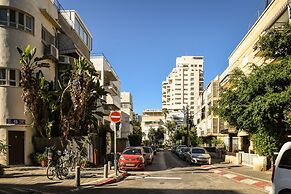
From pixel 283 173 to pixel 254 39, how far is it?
30.7m

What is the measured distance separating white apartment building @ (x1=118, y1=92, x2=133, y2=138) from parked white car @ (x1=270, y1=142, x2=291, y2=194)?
59.7 m

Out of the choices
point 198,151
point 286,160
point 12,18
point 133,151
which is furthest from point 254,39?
point 286,160

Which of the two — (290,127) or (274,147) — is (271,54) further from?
(274,147)

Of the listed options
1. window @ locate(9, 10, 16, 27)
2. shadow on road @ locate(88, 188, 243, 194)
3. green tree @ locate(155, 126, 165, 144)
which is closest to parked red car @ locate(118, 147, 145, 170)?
shadow on road @ locate(88, 188, 243, 194)

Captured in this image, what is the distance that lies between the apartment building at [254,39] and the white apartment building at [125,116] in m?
28.9


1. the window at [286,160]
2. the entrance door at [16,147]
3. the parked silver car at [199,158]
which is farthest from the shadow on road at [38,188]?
the parked silver car at [199,158]

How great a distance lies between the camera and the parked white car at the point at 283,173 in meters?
8.82

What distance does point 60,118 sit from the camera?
26.2 metres

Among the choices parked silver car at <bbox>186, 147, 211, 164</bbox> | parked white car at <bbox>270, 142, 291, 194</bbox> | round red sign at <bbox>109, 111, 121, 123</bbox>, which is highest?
round red sign at <bbox>109, 111, 121, 123</bbox>

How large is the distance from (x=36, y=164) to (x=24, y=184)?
33.5ft

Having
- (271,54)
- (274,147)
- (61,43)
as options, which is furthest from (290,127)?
(61,43)

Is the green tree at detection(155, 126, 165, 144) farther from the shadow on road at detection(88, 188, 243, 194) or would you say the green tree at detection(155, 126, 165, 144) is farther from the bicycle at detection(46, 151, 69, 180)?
the shadow on road at detection(88, 188, 243, 194)

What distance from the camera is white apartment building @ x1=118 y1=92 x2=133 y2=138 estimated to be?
7719cm

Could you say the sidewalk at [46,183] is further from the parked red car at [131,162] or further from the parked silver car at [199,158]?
the parked silver car at [199,158]
